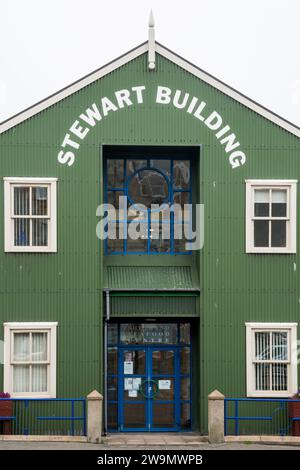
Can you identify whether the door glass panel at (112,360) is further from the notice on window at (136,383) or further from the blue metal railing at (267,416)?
the blue metal railing at (267,416)

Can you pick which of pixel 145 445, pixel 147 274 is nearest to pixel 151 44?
pixel 147 274

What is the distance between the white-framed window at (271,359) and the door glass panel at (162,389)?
245cm

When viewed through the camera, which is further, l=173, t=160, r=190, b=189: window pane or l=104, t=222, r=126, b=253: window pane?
l=173, t=160, r=190, b=189: window pane

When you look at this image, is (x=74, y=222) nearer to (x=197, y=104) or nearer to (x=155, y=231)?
(x=155, y=231)

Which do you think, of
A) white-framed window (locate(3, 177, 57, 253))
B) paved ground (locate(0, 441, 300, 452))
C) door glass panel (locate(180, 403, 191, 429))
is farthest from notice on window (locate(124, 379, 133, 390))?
white-framed window (locate(3, 177, 57, 253))

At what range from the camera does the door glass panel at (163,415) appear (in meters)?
24.8

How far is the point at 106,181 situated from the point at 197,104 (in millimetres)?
3412

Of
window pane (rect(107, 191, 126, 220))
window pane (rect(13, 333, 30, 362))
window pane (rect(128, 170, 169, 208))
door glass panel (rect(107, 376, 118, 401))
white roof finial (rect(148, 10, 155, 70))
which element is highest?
white roof finial (rect(148, 10, 155, 70))

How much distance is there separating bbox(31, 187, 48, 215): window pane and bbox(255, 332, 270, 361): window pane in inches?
267

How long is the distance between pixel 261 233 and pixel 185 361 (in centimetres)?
431

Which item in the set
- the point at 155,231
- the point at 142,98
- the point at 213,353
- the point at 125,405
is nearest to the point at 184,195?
the point at 155,231

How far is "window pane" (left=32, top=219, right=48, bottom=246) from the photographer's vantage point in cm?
2400

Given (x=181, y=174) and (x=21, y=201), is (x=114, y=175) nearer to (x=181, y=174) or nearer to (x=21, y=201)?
(x=181, y=174)

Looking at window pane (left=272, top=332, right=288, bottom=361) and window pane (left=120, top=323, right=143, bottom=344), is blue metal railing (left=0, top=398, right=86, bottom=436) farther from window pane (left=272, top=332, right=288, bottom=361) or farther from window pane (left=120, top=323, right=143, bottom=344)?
window pane (left=272, top=332, right=288, bottom=361)
